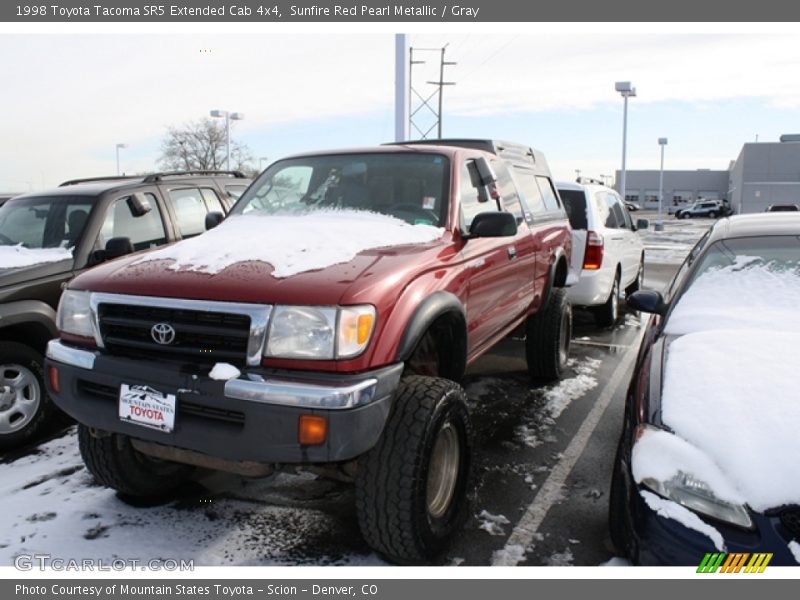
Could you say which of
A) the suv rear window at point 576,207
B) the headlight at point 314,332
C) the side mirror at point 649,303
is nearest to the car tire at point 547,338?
the side mirror at point 649,303

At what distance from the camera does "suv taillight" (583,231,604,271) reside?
7.61 metres

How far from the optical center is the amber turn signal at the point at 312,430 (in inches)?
98.5

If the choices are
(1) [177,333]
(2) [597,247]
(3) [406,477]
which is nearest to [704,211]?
(2) [597,247]

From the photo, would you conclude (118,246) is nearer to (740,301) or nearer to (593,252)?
(740,301)

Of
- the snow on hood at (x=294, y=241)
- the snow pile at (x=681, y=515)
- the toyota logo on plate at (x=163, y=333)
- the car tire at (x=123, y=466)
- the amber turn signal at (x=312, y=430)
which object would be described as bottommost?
the car tire at (x=123, y=466)

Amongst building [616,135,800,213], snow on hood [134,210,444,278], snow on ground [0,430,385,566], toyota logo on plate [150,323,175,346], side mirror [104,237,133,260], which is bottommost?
snow on ground [0,430,385,566]

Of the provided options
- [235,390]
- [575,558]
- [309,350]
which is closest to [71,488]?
[235,390]

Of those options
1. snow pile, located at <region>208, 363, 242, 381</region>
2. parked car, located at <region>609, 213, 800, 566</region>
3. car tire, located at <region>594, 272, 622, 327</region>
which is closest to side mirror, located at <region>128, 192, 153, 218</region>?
snow pile, located at <region>208, 363, 242, 381</region>

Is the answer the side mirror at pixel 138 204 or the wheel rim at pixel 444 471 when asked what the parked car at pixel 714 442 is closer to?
the wheel rim at pixel 444 471

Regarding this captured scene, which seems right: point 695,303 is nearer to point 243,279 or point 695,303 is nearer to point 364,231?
point 364,231

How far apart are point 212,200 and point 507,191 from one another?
331 cm

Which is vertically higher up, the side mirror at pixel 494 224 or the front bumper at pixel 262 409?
the side mirror at pixel 494 224

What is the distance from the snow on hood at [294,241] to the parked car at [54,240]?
1281mm

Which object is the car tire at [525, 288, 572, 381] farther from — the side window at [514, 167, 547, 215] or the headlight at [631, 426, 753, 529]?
the headlight at [631, 426, 753, 529]
